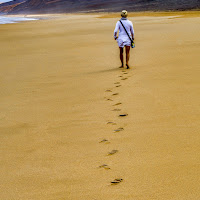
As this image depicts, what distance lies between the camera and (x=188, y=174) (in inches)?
117

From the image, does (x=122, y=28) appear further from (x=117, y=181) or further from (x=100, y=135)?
(x=117, y=181)

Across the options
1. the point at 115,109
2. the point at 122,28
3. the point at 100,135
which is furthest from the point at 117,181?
the point at 122,28

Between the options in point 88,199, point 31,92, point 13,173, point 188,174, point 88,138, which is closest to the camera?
point 88,199

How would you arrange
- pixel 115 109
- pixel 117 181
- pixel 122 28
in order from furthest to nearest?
pixel 122 28
pixel 115 109
pixel 117 181

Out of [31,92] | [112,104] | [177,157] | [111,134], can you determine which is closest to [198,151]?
[177,157]

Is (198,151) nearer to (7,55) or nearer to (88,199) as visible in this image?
(88,199)

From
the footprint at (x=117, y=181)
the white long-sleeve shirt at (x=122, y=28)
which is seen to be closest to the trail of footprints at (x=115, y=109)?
the footprint at (x=117, y=181)

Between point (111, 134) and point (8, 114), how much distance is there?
1.87m

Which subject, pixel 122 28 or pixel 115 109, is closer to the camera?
pixel 115 109

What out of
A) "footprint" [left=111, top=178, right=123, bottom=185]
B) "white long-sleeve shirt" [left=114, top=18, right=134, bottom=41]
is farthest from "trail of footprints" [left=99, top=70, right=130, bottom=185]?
"white long-sleeve shirt" [left=114, top=18, right=134, bottom=41]

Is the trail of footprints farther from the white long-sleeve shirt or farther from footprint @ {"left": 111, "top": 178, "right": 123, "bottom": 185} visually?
the white long-sleeve shirt

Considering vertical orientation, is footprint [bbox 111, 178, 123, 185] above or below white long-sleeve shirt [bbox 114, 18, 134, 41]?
below

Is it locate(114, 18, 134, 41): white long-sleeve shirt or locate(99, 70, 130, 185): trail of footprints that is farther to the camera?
locate(114, 18, 134, 41): white long-sleeve shirt

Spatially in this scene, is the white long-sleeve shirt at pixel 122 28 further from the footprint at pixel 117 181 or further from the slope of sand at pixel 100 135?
the footprint at pixel 117 181
